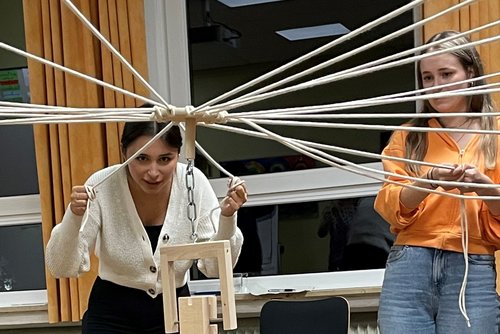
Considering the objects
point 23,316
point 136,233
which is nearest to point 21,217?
point 23,316

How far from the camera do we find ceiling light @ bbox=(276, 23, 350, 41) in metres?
3.26

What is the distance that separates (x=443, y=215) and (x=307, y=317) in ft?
3.33

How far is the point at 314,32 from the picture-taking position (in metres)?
3.28

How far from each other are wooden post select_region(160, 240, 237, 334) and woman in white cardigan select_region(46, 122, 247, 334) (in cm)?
56

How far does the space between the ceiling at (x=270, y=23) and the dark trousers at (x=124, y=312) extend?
154 centimetres

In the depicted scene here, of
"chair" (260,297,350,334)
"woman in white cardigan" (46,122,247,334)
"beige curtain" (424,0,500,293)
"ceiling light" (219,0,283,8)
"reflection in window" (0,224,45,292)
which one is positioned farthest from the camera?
"reflection in window" (0,224,45,292)

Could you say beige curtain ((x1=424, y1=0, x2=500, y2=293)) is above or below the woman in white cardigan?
above

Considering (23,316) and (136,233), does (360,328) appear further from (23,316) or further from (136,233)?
(23,316)

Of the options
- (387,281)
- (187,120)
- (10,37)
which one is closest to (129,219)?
(387,281)

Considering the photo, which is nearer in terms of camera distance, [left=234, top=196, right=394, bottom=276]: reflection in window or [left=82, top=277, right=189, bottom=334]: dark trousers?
[left=82, top=277, right=189, bottom=334]: dark trousers

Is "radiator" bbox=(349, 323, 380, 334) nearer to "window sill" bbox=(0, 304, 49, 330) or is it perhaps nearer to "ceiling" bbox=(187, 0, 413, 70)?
"ceiling" bbox=(187, 0, 413, 70)

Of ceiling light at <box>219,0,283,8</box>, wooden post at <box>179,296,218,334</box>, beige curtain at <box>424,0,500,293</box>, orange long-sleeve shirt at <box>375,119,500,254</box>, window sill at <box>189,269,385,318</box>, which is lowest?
window sill at <box>189,269,385,318</box>

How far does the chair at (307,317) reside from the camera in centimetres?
258

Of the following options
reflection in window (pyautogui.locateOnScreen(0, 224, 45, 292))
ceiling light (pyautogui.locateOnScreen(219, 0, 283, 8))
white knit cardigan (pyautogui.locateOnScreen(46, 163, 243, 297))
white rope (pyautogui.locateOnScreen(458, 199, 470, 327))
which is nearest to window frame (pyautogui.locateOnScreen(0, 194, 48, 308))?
reflection in window (pyautogui.locateOnScreen(0, 224, 45, 292))
